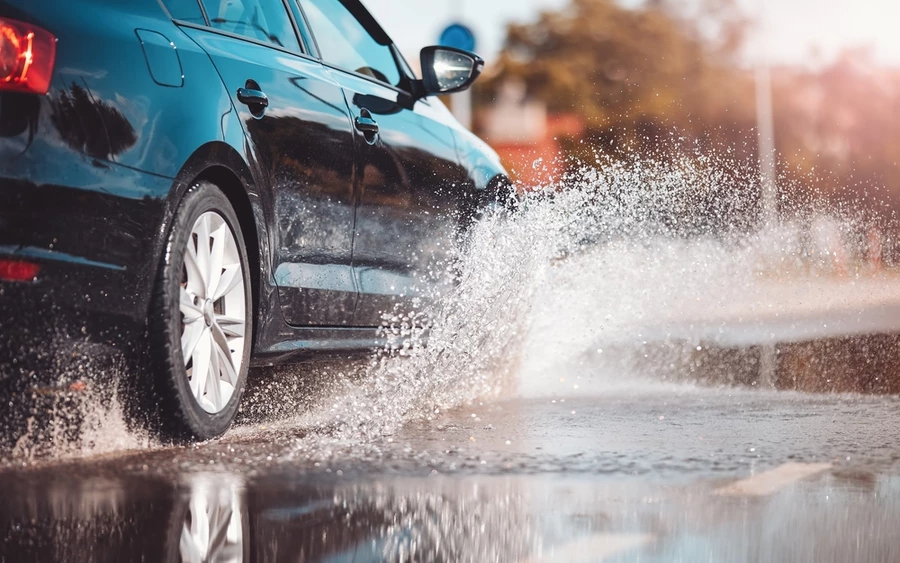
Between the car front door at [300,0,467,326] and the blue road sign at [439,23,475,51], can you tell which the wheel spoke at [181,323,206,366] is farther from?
the blue road sign at [439,23,475,51]

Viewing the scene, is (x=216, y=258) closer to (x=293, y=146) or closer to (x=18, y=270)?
(x=293, y=146)

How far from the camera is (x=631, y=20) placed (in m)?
52.2

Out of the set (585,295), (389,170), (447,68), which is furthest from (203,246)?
(585,295)

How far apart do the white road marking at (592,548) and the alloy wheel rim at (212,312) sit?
5.15ft

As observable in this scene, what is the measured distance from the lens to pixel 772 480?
4598 millimetres

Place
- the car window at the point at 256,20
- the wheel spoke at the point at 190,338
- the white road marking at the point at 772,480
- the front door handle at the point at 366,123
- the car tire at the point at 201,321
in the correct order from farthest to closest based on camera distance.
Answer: the front door handle at the point at 366,123
the car window at the point at 256,20
the wheel spoke at the point at 190,338
the car tire at the point at 201,321
the white road marking at the point at 772,480

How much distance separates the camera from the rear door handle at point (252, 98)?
515 centimetres

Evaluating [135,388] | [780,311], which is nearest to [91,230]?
[135,388]

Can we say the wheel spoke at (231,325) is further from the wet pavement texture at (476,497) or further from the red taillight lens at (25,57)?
the red taillight lens at (25,57)

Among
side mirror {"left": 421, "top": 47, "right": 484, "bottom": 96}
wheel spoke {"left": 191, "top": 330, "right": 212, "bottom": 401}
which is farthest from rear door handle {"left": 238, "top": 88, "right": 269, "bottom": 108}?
side mirror {"left": 421, "top": 47, "right": 484, "bottom": 96}

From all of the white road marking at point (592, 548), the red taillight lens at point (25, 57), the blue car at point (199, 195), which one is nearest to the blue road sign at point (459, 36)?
the blue car at point (199, 195)

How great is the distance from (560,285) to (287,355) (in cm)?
284

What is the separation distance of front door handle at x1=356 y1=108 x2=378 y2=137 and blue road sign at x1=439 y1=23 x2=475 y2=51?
12112 mm

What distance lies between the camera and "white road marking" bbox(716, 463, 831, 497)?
4.38 meters
